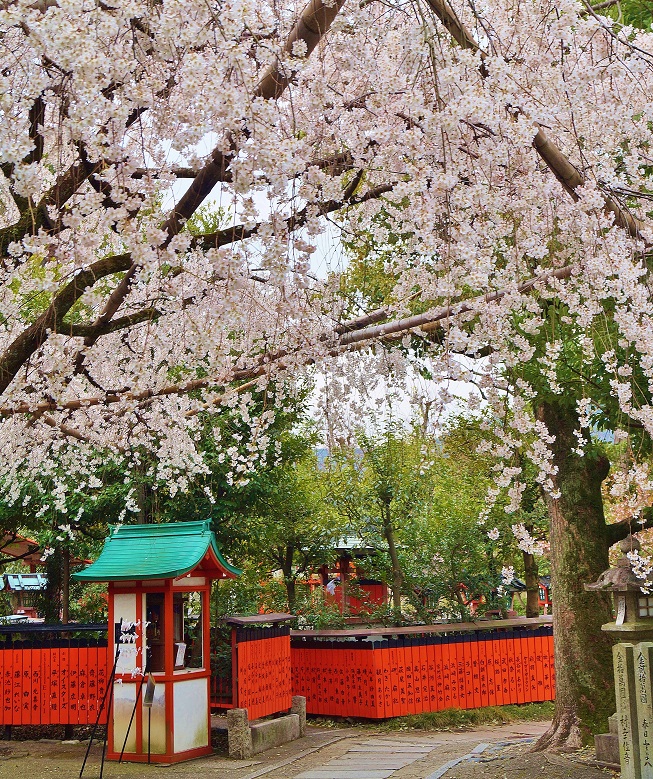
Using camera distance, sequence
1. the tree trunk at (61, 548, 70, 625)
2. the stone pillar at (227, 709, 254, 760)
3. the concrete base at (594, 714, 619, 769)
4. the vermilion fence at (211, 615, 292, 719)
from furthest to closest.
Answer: the tree trunk at (61, 548, 70, 625) → the vermilion fence at (211, 615, 292, 719) → the stone pillar at (227, 709, 254, 760) → the concrete base at (594, 714, 619, 769)

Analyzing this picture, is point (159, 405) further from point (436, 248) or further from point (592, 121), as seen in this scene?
point (592, 121)

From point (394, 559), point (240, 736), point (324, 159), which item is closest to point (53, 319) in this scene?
point (324, 159)

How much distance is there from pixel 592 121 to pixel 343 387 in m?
2.87

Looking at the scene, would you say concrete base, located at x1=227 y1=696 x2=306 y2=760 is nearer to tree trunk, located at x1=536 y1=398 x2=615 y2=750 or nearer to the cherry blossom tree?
tree trunk, located at x1=536 y1=398 x2=615 y2=750

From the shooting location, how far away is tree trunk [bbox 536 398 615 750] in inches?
289

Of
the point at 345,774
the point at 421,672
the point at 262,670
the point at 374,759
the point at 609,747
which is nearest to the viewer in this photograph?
the point at 609,747

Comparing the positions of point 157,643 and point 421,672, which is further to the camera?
point 421,672

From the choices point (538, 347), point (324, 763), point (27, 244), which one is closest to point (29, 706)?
point (324, 763)

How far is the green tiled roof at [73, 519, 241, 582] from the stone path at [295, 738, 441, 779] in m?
2.12

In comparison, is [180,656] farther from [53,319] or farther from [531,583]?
[531,583]

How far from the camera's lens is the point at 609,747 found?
670 cm

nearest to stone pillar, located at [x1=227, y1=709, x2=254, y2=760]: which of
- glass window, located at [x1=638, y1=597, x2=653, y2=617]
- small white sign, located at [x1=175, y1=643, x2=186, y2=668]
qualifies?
small white sign, located at [x1=175, y1=643, x2=186, y2=668]

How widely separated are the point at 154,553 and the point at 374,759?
2927mm

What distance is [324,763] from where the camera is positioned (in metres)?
7.67
